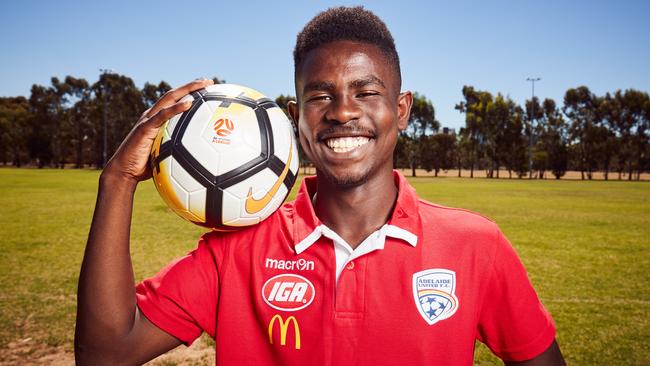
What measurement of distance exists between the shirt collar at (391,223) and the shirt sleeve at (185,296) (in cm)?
37

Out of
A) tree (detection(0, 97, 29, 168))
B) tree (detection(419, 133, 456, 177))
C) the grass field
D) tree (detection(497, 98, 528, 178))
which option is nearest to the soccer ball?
the grass field

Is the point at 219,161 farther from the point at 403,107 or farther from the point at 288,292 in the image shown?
the point at 403,107

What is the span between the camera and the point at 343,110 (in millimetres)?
1750

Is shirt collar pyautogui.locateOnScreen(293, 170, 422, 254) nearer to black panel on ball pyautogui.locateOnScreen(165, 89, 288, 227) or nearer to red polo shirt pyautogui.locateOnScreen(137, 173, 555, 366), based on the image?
red polo shirt pyautogui.locateOnScreen(137, 173, 555, 366)

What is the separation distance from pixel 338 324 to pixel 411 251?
414mm

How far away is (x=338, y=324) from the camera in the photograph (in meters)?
1.55

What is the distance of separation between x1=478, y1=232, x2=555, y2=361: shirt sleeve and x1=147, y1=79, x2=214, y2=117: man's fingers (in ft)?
4.57

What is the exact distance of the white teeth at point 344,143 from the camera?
178 cm

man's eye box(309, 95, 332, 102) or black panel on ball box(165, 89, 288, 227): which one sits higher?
man's eye box(309, 95, 332, 102)

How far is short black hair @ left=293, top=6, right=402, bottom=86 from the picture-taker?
1.85m

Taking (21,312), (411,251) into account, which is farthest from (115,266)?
(21,312)

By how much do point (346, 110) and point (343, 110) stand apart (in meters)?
0.01

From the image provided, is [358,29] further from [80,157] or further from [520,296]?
[80,157]

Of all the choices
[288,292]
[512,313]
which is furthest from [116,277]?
[512,313]
